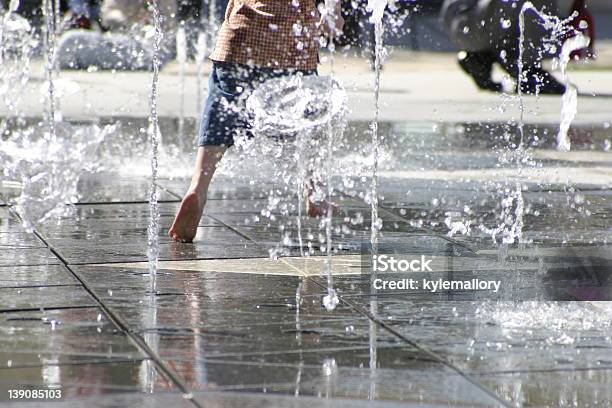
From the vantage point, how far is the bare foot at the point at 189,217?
236 inches

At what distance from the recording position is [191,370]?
399 centimetres

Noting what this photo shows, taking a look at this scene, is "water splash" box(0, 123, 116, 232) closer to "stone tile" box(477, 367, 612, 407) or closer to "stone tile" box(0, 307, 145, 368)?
"stone tile" box(0, 307, 145, 368)

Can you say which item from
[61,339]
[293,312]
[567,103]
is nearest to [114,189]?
[293,312]

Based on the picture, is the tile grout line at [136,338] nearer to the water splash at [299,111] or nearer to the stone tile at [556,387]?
the stone tile at [556,387]

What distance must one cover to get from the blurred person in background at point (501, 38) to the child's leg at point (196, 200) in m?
8.99

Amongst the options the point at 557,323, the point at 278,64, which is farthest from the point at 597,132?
the point at 557,323

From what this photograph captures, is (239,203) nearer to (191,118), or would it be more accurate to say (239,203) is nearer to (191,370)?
(191,370)

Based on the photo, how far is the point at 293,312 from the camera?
4762 mm

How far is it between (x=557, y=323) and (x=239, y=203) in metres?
2.81

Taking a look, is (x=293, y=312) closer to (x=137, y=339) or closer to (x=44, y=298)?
(x=137, y=339)

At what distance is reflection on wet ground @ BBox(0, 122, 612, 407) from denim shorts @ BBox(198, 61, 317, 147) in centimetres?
50

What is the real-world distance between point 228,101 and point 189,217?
1.87 ft

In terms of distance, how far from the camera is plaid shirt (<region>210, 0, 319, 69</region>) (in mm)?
6047

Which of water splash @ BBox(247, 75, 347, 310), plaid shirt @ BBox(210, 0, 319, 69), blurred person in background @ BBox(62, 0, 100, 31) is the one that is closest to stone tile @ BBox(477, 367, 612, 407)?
water splash @ BBox(247, 75, 347, 310)
